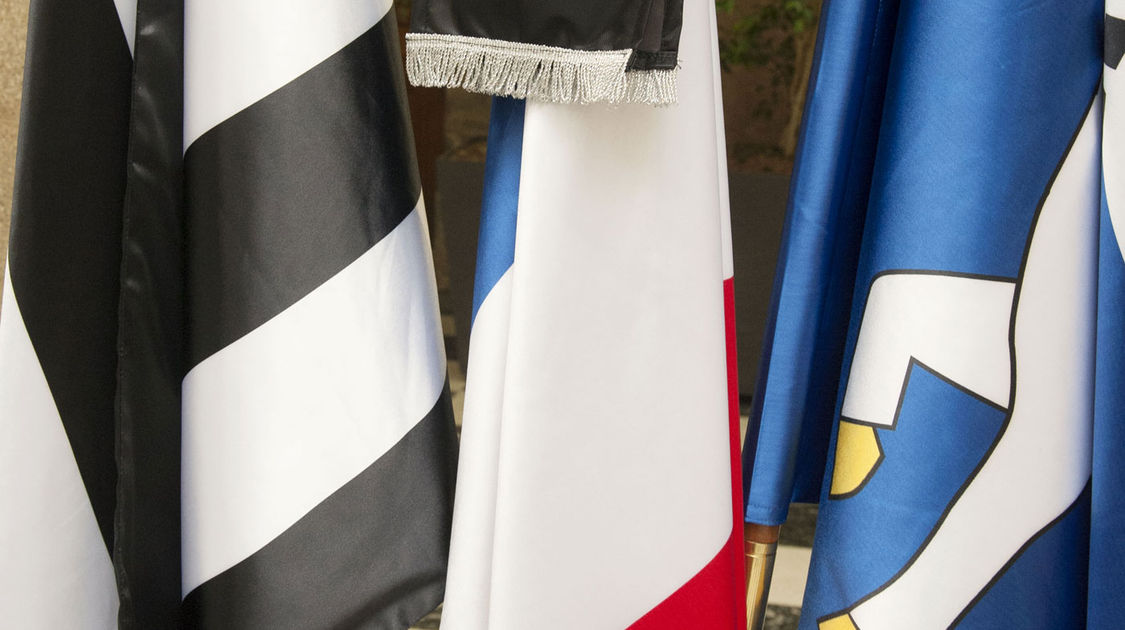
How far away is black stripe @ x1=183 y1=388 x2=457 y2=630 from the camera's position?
17.5 inches

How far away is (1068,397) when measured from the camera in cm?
42

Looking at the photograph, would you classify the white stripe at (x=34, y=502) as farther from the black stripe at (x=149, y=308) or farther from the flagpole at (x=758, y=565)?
the flagpole at (x=758, y=565)

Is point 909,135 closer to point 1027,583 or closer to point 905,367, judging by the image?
point 905,367

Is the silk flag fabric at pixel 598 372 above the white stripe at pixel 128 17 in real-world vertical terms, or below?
below

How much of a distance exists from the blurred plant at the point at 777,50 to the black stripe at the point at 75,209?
1.23m

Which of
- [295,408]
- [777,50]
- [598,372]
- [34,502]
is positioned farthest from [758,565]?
[777,50]

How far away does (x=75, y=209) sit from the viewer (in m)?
0.40

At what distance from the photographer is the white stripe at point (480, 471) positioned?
43 cm

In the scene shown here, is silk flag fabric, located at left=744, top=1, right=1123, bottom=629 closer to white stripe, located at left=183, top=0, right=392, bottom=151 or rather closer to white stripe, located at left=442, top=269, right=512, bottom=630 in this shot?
white stripe, located at left=442, top=269, right=512, bottom=630

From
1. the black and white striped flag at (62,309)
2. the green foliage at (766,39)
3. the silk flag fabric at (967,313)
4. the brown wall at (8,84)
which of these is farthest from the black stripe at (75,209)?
the green foliage at (766,39)

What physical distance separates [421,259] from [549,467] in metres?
0.15

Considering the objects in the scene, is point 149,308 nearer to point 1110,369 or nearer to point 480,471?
point 480,471

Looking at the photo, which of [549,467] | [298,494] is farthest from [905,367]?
[298,494]

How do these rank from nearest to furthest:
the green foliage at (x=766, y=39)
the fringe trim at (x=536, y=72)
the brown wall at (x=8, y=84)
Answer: the fringe trim at (x=536, y=72)
the brown wall at (x=8, y=84)
the green foliage at (x=766, y=39)
